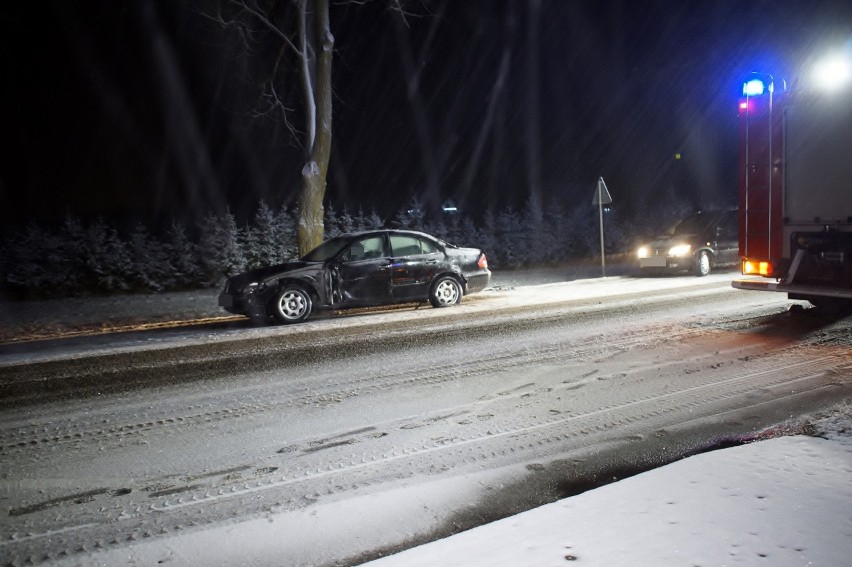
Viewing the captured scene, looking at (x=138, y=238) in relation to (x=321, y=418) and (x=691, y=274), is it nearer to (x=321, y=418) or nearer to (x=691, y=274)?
(x=321, y=418)

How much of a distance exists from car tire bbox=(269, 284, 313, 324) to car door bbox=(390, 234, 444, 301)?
166 centimetres

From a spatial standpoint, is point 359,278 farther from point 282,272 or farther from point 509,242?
point 509,242

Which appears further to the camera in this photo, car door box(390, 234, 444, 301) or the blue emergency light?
car door box(390, 234, 444, 301)

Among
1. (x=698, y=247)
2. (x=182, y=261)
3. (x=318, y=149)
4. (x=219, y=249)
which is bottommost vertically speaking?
(x=698, y=247)

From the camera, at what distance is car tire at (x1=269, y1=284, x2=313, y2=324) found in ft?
35.8

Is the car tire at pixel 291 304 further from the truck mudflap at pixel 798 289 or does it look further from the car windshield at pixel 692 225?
the car windshield at pixel 692 225

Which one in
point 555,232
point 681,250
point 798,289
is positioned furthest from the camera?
point 555,232

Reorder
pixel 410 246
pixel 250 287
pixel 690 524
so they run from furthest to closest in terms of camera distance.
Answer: pixel 410 246, pixel 250 287, pixel 690 524

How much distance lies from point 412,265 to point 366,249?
36.7 inches

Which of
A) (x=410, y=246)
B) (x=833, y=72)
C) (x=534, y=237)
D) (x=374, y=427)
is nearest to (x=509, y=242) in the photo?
(x=534, y=237)

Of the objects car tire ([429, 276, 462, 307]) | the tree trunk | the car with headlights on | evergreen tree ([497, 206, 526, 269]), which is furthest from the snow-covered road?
evergreen tree ([497, 206, 526, 269])

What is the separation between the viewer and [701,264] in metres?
16.5

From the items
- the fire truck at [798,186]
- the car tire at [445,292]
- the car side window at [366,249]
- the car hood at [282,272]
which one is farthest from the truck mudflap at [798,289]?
the car hood at [282,272]

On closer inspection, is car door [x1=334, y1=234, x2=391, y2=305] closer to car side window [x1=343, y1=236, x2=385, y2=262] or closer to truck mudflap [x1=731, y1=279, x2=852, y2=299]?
car side window [x1=343, y1=236, x2=385, y2=262]
